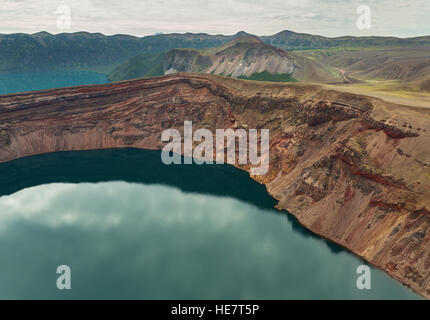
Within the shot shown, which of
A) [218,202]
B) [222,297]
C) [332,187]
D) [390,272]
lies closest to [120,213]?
[218,202]

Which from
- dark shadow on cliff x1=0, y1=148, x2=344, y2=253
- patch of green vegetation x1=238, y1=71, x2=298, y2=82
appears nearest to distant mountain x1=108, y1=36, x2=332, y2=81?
patch of green vegetation x1=238, y1=71, x2=298, y2=82

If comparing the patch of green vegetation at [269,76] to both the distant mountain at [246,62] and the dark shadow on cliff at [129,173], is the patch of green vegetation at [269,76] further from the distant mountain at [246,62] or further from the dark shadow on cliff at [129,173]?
the dark shadow on cliff at [129,173]

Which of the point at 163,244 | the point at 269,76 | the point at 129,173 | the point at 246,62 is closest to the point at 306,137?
the point at 163,244

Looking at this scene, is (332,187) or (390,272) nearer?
(390,272)

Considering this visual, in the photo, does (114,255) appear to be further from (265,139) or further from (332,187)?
(265,139)

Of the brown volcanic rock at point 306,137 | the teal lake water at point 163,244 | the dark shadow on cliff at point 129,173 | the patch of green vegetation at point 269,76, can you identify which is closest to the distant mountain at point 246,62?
the patch of green vegetation at point 269,76
